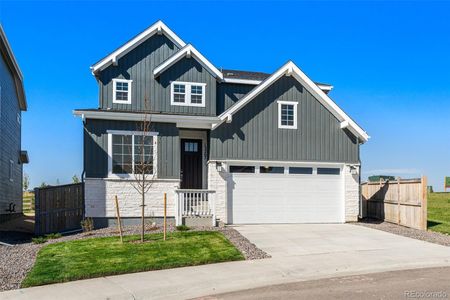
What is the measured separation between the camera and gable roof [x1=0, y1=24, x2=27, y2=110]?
695 inches

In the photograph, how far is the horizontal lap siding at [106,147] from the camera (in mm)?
16031

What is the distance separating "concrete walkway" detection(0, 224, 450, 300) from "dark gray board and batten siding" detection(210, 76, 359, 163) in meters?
4.04

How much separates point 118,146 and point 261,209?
20.4ft

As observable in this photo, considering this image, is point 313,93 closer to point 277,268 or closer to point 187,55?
point 187,55

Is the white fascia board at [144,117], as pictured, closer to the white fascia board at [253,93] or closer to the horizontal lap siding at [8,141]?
the white fascia board at [253,93]

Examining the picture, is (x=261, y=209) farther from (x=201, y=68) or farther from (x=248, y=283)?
(x=248, y=283)

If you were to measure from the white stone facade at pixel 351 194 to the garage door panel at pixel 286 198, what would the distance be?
0.74ft

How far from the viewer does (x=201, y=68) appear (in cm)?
1897

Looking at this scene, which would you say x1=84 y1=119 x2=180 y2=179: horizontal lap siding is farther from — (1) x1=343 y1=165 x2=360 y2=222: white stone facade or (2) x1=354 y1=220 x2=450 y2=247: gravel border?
(2) x1=354 y1=220 x2=450 y2=247: gravel border

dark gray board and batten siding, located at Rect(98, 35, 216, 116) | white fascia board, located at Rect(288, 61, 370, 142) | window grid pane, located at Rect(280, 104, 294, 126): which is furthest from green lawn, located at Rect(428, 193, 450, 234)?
dark gray board and batten siding, located at Rect(98, 35, 216, 116)

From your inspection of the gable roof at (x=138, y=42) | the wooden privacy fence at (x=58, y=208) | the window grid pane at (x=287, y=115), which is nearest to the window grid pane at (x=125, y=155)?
the wooden privacy fence at (x=58, y=208)

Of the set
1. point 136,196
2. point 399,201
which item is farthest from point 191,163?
point 399,201

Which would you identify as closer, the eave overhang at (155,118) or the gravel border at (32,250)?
the gravel border at (32,250)

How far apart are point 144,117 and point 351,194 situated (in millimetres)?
9237
